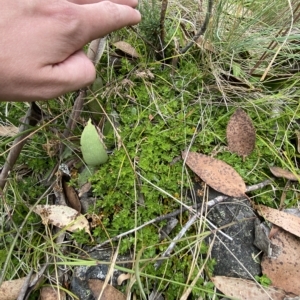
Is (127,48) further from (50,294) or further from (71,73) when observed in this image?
(50,294)

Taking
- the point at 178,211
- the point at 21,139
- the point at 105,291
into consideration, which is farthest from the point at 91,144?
the point at 105,291

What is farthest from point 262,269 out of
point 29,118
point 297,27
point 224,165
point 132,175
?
point 297,27

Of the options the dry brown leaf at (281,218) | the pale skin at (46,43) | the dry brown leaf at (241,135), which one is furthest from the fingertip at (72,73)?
the dry brown leaf at (281,218)

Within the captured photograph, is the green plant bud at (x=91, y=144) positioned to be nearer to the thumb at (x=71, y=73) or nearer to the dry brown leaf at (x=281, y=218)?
the thumb at (x=71, y=73)

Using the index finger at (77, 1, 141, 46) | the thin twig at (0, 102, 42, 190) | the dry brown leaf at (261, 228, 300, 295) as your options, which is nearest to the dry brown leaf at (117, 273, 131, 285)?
the dry brown leaf at (261, 228, 300, 295)

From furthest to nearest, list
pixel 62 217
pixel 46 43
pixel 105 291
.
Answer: pixel 62 217 → pixel 105 291 → pixel 46 43

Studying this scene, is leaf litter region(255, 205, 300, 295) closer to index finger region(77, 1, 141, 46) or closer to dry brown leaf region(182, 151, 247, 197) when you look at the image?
dry brown leaf region(182, 151, 247, 197)
